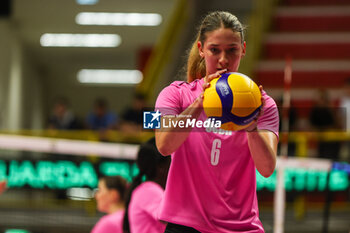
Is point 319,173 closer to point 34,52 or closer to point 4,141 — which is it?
point 4,141

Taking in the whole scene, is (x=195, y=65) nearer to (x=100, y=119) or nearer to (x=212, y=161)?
(x=212, y=161)

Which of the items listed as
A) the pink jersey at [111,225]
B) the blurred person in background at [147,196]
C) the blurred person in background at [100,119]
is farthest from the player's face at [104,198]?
the blurred person in background at [100,119]

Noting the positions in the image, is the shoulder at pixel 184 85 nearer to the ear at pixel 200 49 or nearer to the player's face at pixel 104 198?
the ear at pixel 200 49

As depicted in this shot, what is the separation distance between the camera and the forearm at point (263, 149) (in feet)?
6.95

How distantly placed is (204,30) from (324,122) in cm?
727

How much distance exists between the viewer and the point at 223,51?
6.93 ft

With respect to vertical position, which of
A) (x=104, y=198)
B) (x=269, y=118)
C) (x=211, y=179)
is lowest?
(x=104, y=198)

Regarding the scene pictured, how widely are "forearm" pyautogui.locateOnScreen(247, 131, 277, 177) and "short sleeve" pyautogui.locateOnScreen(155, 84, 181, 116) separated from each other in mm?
277

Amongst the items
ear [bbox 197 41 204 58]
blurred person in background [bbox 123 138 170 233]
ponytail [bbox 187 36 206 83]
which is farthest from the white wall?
ear [bbox 197 41 204 58]

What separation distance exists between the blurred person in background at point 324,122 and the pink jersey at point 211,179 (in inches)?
271

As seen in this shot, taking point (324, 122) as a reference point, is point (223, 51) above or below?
below

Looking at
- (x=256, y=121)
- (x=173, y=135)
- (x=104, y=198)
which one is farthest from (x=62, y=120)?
(x=256, y=121)

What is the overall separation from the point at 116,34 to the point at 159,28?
185 centimetres

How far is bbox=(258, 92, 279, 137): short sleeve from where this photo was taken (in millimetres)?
2199
